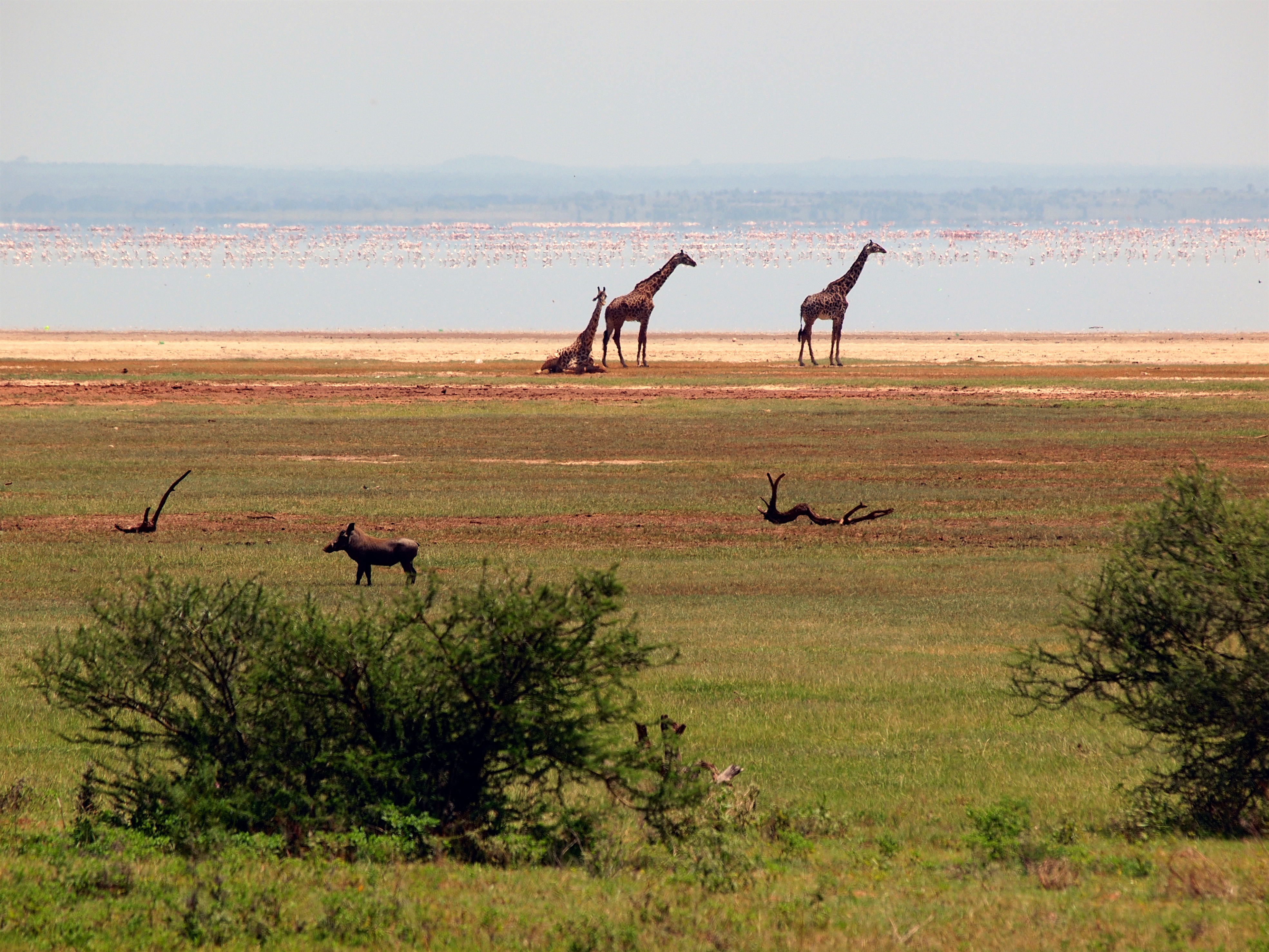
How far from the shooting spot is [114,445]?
1238 inches

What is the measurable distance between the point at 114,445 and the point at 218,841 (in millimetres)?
24722

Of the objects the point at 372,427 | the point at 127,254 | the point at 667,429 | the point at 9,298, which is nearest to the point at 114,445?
the point at 372,427

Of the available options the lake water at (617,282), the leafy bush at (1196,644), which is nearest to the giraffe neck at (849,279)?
the lake water at (617,282)

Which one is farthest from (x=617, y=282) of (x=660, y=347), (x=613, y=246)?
(x=613, y=246)

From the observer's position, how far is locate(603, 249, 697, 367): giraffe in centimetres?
4675

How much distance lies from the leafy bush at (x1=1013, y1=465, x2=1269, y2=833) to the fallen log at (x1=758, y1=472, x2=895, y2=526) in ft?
33.4

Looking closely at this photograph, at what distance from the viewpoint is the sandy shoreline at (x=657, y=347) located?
50.7 metres

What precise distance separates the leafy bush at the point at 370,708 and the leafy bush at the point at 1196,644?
3.63 metres

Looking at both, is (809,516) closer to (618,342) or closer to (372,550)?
(372,550)

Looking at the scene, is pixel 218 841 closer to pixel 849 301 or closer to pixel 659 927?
pixel 659 927

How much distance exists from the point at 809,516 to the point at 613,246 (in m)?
122

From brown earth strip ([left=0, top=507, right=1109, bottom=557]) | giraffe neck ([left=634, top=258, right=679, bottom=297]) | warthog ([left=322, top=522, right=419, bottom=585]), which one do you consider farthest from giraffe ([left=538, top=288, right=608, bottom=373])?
warthog ([left=322, top=522, right=419, bottom=585])

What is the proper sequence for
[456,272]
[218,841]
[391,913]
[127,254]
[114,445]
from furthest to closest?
[127,254] → [456,272] → [114,445] → [218,841] → [391,913]

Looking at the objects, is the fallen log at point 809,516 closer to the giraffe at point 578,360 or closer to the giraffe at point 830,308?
the giraffe at point 578,360
